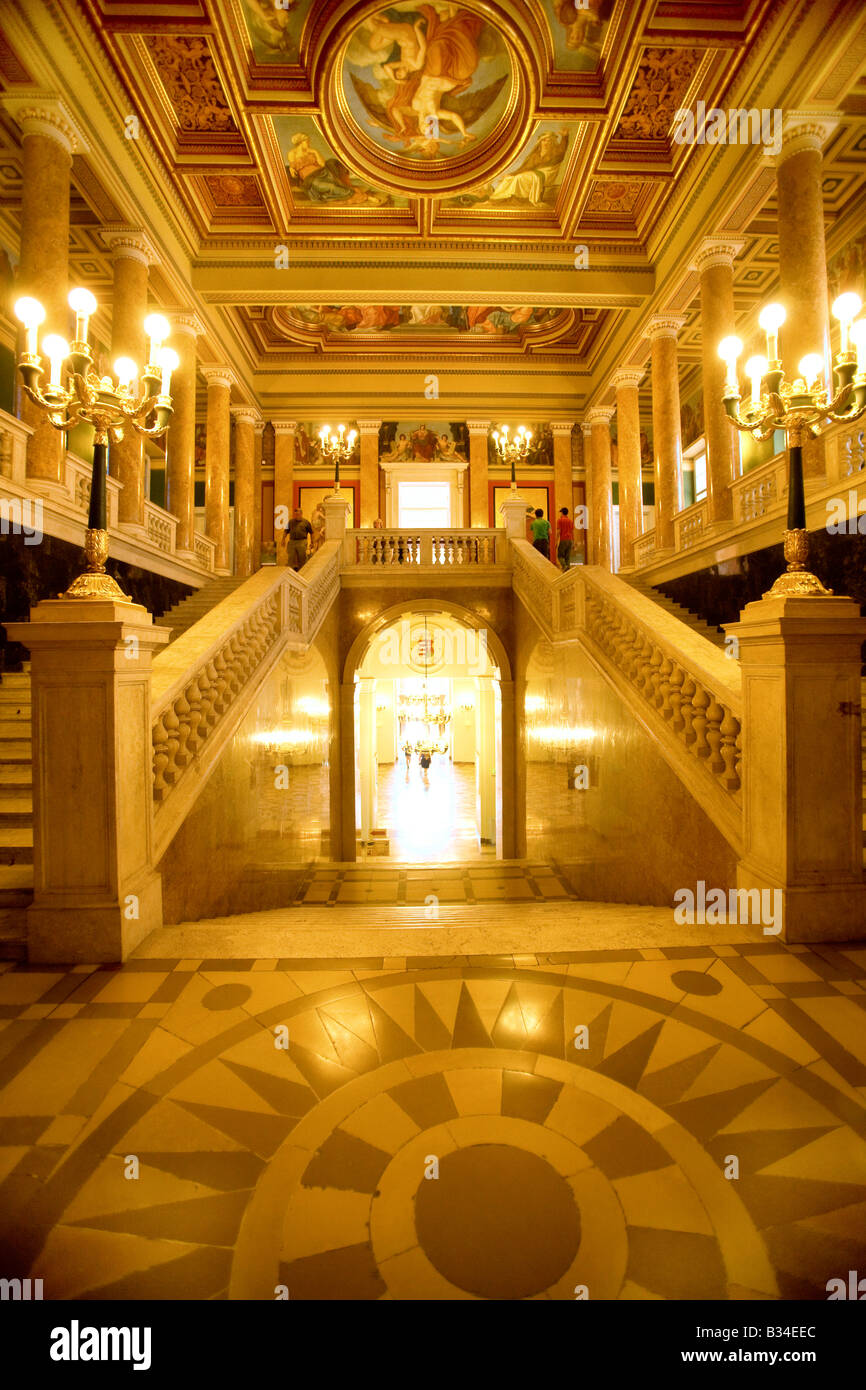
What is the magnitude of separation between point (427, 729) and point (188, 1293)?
18356 millimetres

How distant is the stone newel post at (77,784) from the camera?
3193mm

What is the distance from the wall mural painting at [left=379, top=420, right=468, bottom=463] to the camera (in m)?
17.5

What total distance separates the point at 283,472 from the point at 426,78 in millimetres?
9478

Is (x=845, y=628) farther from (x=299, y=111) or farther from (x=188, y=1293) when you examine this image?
(x=299, y=111)

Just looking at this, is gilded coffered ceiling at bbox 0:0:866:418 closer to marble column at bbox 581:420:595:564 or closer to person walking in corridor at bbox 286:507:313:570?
marble column at bbox 581:420:595:564

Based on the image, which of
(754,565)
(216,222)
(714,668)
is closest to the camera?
(714,668)

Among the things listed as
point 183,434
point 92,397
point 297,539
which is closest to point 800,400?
point 92,397

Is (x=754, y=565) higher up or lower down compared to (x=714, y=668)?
higher up

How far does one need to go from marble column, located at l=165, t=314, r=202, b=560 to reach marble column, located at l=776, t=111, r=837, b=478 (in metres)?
9.24

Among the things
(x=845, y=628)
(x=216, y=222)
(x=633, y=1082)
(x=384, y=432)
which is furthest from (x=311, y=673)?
(x=384, y=432)

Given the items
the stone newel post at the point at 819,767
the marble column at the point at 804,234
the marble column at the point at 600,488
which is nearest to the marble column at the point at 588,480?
the marble column at the point at 600,488

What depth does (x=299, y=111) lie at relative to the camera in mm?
8656

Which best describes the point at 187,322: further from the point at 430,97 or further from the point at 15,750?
the point at 15,750

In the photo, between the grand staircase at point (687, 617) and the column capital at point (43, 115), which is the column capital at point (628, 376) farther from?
the column capital at point (43, 115)
